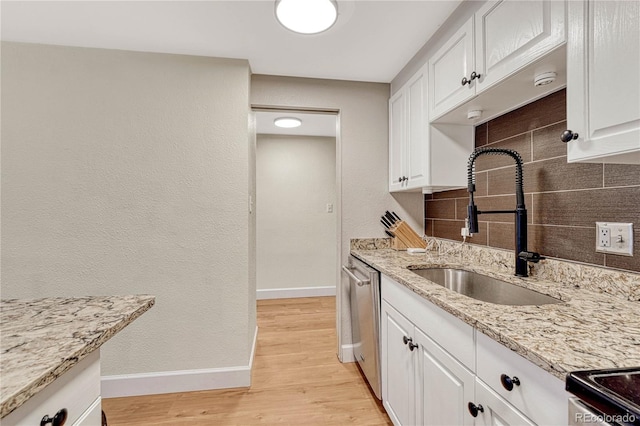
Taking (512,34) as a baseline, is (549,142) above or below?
below

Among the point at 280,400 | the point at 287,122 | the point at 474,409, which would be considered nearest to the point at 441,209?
the point at 474,409

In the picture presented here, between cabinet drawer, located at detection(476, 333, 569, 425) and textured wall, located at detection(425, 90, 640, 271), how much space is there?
2.15ft

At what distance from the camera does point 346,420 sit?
1.72 m

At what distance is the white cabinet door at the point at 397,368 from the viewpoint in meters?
1.37

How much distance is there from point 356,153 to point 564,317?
1.78m

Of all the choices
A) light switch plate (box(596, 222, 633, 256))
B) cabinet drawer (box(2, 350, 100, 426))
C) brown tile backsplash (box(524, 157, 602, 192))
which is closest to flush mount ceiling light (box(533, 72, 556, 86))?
brown tile backsplash (box(524, 157, 602, 192))

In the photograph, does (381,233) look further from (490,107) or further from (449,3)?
(449,3)

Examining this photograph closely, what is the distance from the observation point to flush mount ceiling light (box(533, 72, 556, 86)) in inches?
45.2

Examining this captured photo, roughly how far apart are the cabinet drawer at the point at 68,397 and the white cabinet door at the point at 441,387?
3.55 feet

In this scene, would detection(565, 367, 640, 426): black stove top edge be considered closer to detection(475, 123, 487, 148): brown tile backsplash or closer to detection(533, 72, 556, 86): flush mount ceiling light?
detection(533, 72, 556, 86): flush mount ceiling light

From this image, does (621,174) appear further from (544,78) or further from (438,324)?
(438,324)

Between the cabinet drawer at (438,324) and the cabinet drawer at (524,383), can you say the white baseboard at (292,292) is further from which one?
the cabinet drawer at (524,383)

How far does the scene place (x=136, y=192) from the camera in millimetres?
1993

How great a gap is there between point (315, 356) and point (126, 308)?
72.3 inches
